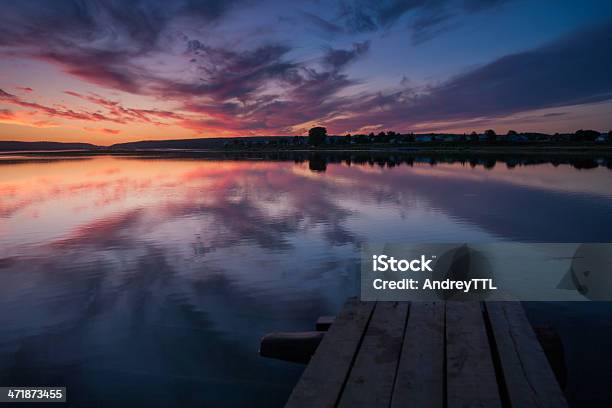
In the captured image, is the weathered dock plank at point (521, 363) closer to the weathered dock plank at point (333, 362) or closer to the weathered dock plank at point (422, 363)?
the weathered dock plank at point (422, 363)

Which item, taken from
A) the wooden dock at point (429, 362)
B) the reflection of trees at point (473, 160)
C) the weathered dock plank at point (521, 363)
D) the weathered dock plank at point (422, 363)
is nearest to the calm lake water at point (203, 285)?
the weathered dock plank at point (521, 363)

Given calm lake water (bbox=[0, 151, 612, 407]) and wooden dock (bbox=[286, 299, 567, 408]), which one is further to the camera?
calm lake water (bbox=[0, 151, 612, 407])

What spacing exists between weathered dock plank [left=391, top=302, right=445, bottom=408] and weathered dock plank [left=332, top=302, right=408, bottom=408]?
0.09 metres

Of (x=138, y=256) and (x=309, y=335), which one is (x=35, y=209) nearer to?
(x=138, y=256)

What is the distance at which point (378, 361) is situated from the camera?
15.9 ft

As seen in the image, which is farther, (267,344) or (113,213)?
(113,213)

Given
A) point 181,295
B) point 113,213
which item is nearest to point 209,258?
point 181,295

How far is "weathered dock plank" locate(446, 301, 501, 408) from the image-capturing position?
13.4ft

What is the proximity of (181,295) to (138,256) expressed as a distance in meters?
4.71

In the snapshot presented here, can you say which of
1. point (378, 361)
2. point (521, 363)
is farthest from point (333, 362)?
point (521, 363)

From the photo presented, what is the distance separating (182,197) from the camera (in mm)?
31344

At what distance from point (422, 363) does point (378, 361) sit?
1.62 feet

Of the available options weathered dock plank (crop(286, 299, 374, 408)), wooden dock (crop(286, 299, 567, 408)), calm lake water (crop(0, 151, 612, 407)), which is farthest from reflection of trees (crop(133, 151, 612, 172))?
weathered dock plank (crop(286, 299, 374, 408))

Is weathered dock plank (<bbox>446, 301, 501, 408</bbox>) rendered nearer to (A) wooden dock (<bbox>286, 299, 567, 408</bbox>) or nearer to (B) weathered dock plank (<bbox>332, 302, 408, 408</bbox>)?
(A) wooden dock (<bbox>286, 299, 567, 408</bbox>)
